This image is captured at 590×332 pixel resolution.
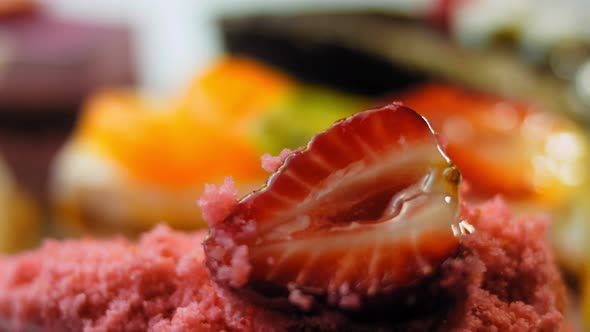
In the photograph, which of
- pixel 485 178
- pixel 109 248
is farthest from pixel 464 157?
pixel 109 248

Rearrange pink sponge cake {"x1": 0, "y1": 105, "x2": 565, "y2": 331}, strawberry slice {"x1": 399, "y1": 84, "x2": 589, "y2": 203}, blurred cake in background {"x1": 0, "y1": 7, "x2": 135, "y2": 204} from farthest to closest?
1. blurred cake in background {"x1": 0, "y1": 7, "x2": 135, "y2": 204}
2. strawberry slice {"x1": 399, "y1": 84, "x2": 589, "y2": 203}
3. pink sponge cake {"x1": 0, "y1": 105, "x2": 565, "y2": 331}

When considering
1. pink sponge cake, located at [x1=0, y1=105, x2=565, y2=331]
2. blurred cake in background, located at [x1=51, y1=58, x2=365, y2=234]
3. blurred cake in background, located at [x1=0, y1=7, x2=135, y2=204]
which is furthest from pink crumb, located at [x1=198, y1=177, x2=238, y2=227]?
blurred cake in background, located at [x1=0, y1=7, x2=135, y2=204]

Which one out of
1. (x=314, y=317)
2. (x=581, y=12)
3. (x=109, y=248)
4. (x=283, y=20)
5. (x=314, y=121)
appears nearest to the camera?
(x=314, y=317)

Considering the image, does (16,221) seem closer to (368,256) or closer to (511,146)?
(511,146)

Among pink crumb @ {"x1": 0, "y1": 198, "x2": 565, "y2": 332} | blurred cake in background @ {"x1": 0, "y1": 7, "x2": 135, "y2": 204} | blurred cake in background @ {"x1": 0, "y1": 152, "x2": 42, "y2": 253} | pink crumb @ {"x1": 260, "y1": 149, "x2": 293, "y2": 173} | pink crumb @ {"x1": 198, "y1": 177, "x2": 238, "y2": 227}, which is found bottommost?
pink crumb @ {"x1": 0, "y1": 198, "x2": 565, "y2": 332}

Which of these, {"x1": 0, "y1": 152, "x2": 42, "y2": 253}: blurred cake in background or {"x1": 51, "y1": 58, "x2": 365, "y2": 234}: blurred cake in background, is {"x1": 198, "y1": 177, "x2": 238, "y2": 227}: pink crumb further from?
{"x1": 0, "y1": 152, "x2": 42, "y2": 253}: blurred cake in background

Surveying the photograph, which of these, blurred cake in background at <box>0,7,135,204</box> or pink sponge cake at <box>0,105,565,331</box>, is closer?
pink sponge cake at <box>0,105,565,331</box>

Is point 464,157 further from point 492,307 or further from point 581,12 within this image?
point 492,307
